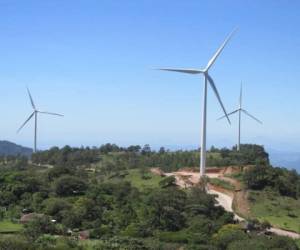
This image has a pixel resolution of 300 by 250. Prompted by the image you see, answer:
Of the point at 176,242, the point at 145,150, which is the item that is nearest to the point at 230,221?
the point at 176,242

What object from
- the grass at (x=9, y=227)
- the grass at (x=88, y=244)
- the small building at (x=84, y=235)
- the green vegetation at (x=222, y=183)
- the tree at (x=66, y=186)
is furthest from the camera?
the green vegetation at (x=222, y=183)

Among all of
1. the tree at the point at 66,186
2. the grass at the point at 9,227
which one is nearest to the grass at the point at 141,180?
the tree at the point at 66,186

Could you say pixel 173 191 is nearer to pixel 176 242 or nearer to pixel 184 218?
pixel 184 218

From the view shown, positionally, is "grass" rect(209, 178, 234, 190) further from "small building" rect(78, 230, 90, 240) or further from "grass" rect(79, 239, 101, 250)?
"grass" rect(79, 239, 101, 250)

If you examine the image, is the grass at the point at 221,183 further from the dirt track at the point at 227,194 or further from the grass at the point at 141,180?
the grass at the point at 141,180

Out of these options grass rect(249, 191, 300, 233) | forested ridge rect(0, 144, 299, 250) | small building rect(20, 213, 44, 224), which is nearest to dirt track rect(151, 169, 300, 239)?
grass rect(249, 191, 300, 233)

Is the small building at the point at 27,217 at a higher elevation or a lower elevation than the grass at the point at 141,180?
lower
